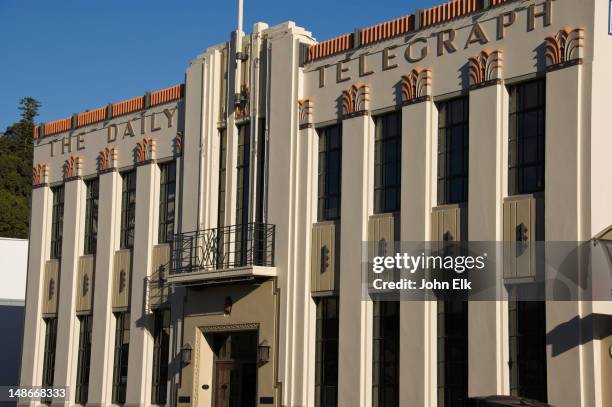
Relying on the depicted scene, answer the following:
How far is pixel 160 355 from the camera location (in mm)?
29672

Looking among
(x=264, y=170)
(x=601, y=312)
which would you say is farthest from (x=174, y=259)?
(x=601, y=312)

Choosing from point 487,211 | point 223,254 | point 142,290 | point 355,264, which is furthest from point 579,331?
point 142,290

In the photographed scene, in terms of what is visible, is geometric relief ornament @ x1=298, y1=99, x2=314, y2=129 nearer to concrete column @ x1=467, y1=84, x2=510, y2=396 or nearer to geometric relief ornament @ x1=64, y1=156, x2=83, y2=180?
concrete column @ x1=467, y1=84, x2=510, y2=396

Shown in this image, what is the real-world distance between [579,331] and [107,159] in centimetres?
1651

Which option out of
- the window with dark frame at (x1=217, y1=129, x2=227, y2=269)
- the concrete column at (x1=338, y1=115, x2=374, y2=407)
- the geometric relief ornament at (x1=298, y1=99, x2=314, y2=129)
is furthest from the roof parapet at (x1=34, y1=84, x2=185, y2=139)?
the concrete column at (x1=338, y1=115, x2=374, y2=407)

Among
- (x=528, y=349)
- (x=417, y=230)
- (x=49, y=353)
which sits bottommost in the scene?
(x=49, y=353)

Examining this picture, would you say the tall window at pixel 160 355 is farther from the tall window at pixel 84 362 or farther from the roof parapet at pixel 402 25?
the roof parapet at pixel 402 25

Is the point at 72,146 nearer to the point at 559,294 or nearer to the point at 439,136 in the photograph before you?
the point at 439,136

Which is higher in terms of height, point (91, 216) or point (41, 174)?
point (41, 174)

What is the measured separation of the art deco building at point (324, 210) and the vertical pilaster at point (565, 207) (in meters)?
0.03

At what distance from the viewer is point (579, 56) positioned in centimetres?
2042

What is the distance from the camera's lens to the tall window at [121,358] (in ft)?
100

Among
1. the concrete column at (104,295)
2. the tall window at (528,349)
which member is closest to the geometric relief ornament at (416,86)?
the tall window at (528,349)

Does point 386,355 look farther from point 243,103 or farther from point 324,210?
point 243,103
